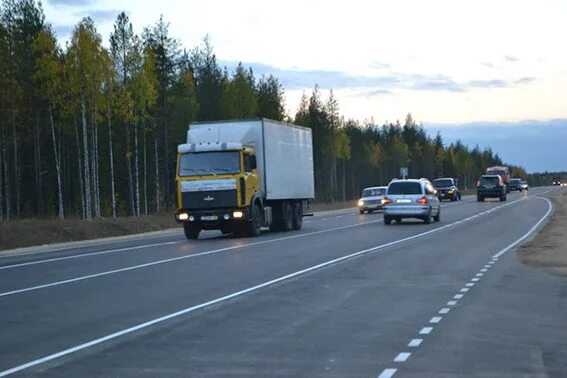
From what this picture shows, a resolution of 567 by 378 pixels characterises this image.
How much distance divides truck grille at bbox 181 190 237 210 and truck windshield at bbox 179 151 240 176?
651 mm

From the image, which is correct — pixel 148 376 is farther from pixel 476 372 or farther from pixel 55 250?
pixel 55 250

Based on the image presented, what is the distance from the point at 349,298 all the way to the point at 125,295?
12.0 ft

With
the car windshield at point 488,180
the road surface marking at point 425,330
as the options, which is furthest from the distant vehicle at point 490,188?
the road surface marking at point 425,330

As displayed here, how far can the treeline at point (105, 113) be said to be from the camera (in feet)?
187

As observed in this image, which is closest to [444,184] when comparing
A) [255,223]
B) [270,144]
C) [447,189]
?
[447,189]

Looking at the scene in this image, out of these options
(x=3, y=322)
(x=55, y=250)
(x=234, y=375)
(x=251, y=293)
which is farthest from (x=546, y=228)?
(x=234, y=375)

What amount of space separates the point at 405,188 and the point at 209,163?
413 inches

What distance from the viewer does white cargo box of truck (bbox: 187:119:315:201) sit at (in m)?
33.8

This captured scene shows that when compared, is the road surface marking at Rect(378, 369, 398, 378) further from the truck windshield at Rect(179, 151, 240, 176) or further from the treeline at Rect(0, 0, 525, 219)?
the treeline at Rect(0, 0, 525, 219)

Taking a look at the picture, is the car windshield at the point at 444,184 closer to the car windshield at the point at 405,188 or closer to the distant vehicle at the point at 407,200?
the distant vehicle at the point at 407,200

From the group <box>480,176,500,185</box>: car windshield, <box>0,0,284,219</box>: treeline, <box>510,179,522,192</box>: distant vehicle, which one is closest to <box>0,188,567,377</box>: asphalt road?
<box>0,0,284,219</box>: treeline

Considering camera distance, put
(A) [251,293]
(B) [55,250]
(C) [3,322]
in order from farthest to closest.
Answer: (B) [55,250]
(A) [251,293]
(C) [3,322]

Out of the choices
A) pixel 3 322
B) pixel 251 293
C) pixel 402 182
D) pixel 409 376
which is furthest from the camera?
pixel 402 182

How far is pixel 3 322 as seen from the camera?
12945 mm
